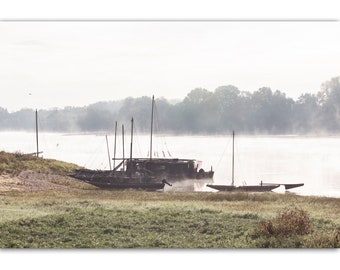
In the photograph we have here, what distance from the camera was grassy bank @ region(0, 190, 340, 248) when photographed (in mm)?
13344

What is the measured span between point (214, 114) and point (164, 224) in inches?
120

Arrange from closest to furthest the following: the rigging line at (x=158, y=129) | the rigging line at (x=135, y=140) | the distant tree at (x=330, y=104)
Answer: the distant tree at (x=330, y=104) < the rigging line at (x=158, y=129) < the rigging line at (x=135, y=140)

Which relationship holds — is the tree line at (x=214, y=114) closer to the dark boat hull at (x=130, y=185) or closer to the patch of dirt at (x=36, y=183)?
the patch of dirt at (x=36, y=183)

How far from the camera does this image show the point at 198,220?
1420 centimetres

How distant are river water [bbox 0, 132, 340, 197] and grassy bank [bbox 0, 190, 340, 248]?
2.23ft

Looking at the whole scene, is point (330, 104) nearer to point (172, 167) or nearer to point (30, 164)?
point (172, 167)

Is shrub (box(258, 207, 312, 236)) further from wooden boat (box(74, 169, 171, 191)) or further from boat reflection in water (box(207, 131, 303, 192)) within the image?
wooden boat (box(74, 169, 171, 191))

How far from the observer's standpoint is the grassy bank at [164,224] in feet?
43.8

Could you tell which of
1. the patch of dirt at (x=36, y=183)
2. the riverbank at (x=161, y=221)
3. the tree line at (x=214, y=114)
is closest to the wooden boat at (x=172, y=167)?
the tree line at (x=214, y=114)

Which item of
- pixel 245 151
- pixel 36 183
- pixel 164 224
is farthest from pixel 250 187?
pixel 36 183

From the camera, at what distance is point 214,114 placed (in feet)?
49.3

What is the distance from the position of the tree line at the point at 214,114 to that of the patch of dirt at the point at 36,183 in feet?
8.71

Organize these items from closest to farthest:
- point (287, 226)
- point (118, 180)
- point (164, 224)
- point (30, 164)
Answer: point (287, 226), point (164, 224), point (30, 164), point (118, 180)

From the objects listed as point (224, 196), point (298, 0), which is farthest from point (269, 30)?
point (224, 196)
